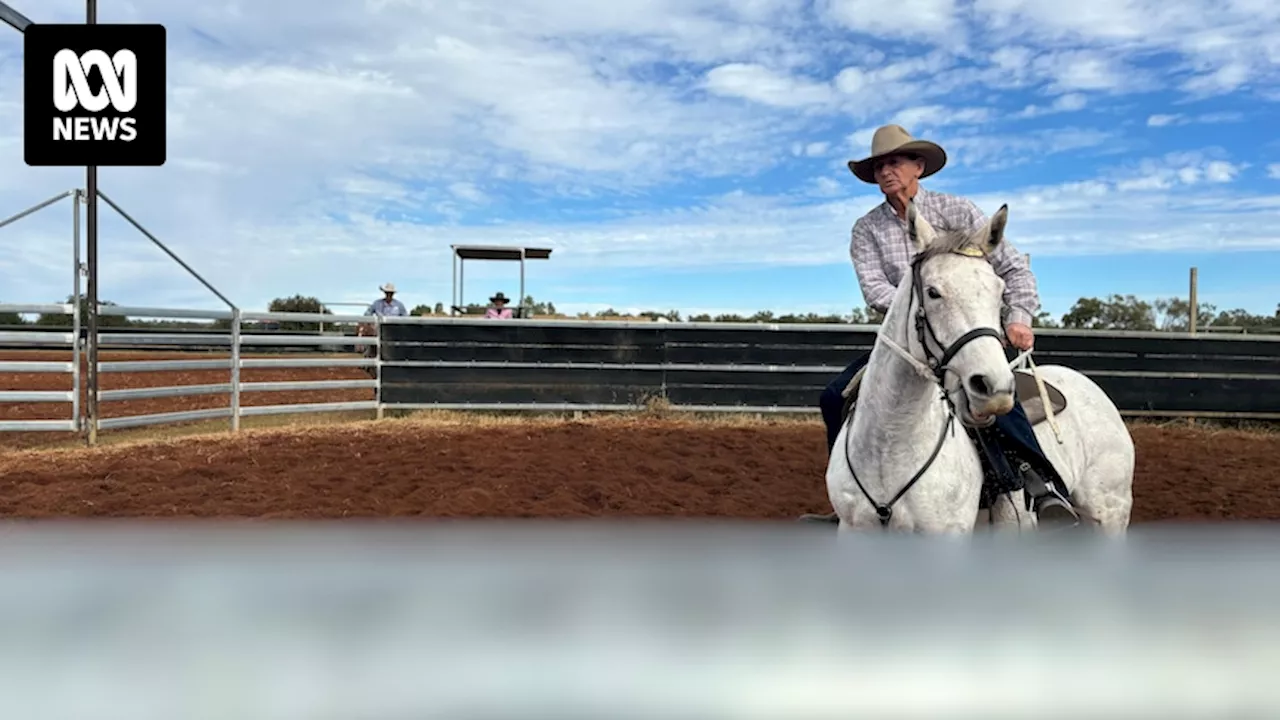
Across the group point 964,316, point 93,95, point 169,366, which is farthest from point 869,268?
point 93,95

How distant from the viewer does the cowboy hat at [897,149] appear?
3.75 meters

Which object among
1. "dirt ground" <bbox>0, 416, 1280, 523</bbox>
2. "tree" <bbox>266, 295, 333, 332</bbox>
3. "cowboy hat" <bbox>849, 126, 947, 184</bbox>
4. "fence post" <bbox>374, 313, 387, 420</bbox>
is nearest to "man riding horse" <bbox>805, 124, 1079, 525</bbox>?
"cowboy hat" <bbox>849, 126, 947, 184</bbox>

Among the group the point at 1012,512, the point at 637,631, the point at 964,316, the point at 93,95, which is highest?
the point at 93,95

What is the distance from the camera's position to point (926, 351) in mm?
2836

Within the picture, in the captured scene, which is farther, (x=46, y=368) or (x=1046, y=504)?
(x=46, y=368)

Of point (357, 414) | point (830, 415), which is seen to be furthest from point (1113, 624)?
point (357, 414)

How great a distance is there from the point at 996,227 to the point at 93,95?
10.2 meters

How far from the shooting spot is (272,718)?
434mm

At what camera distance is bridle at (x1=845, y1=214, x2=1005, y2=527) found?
8.87 ft

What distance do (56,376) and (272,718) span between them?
1953 centimetres

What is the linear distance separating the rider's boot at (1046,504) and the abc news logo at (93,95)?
31.1 feet

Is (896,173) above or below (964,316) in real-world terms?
above

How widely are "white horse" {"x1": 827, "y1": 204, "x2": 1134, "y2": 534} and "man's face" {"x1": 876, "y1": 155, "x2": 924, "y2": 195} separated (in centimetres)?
82

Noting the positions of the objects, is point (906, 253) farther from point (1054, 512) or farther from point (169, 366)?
point (169, 366)
